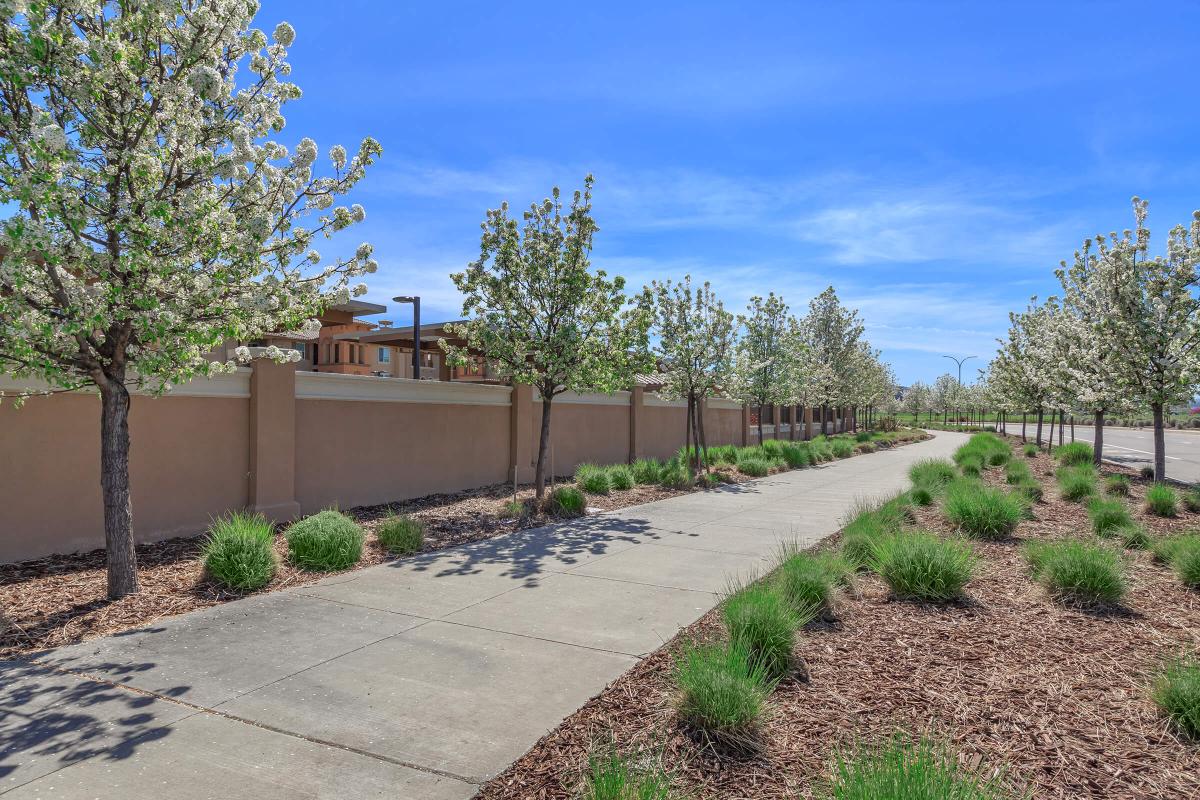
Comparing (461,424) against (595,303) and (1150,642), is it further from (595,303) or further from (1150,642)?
(1150,642)

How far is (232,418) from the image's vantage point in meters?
9.78

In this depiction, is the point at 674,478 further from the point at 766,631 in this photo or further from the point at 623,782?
the point at 623,782

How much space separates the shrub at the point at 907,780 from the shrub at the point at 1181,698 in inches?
53.9

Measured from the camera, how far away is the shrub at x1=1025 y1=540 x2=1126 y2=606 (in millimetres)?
6129

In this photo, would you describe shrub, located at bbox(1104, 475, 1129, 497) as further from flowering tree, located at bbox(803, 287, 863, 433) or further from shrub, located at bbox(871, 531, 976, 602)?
flowering tree, located at bbox(803, 287, 863, 433)

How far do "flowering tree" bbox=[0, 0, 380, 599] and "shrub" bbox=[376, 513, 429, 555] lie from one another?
2.74 m

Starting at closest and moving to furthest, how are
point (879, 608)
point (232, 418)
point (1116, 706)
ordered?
point (1116, 706) → point (879, 608) → point (232, 418)

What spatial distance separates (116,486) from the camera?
6.45 metres

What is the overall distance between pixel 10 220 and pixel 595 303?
813 centimetres

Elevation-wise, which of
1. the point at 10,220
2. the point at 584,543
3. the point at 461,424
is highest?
the point at 10,220

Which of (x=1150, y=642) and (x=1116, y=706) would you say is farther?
(x=1150, y=642)

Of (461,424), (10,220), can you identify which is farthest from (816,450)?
(10,220)

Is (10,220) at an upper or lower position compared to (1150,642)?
upper

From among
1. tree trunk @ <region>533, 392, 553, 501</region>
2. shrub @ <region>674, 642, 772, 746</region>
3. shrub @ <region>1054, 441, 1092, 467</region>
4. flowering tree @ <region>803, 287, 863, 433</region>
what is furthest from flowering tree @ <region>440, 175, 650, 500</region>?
flowering tree @ <region>803, 287, 863, 433</region>
